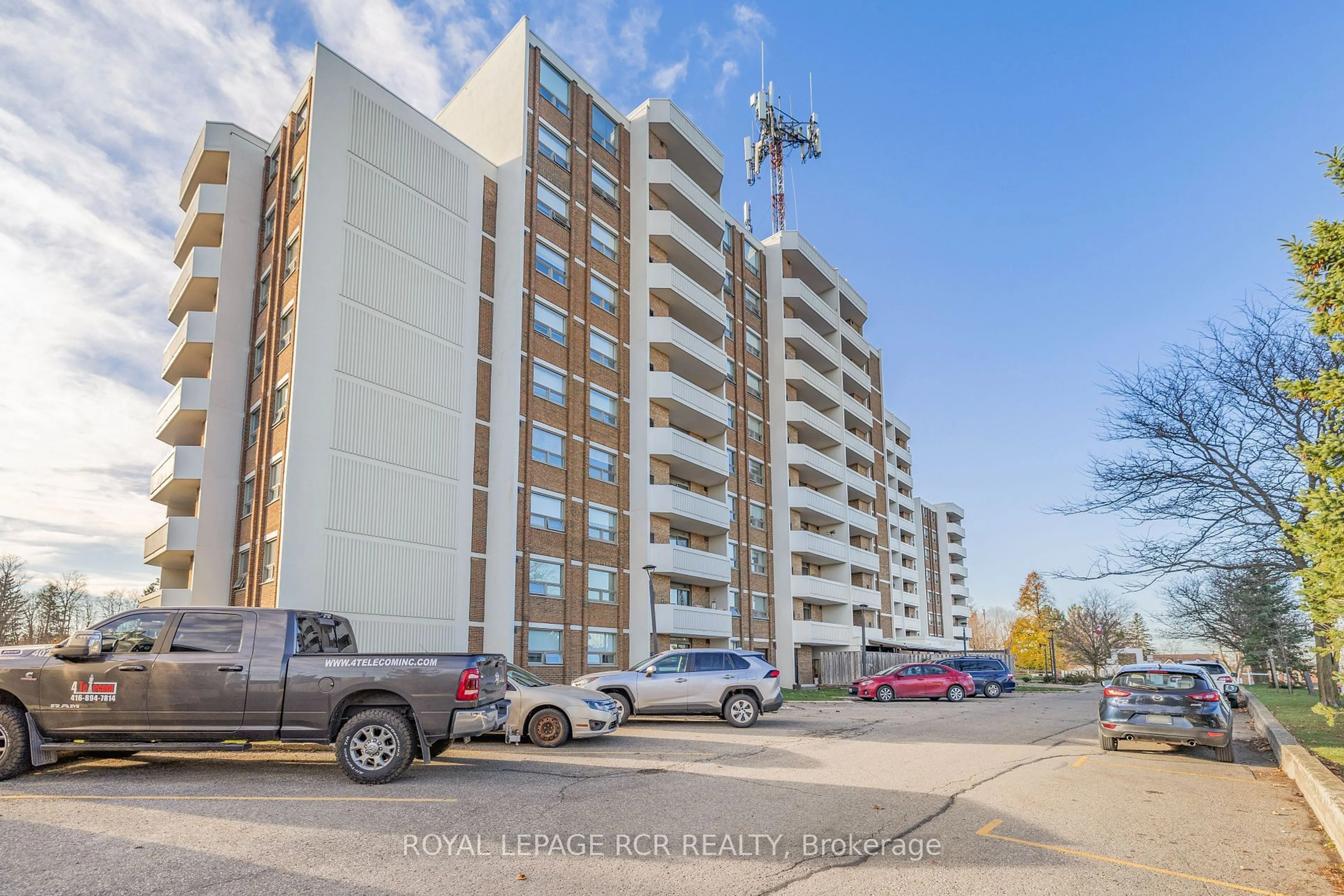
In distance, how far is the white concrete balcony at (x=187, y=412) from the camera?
28.4 metres

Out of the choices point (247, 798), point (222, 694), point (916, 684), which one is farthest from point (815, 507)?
point (247, 798)

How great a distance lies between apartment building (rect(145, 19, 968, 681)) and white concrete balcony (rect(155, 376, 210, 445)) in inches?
7.2

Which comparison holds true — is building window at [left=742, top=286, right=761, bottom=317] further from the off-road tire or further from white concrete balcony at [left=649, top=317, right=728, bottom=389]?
the off-road tire

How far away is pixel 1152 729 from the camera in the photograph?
13.6 m

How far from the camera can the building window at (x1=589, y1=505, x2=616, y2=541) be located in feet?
107

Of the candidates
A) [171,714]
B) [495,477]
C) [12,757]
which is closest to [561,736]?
[171,714]

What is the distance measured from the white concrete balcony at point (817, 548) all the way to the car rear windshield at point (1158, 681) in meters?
31.1

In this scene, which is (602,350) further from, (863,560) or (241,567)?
(863,560)

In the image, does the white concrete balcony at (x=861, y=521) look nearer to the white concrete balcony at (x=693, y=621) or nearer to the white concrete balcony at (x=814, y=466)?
the white concrete balcony at (x=814, y=466)

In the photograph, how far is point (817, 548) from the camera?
154 feet

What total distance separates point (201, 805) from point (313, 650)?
2.39m

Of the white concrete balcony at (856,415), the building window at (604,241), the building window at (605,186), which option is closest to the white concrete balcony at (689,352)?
the building window at (604,241)

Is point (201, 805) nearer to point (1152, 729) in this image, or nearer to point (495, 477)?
point (1152, 729)

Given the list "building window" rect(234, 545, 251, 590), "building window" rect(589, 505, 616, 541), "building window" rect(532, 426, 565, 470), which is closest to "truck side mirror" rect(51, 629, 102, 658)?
"building window" rect(234, 545, 251, 590)
